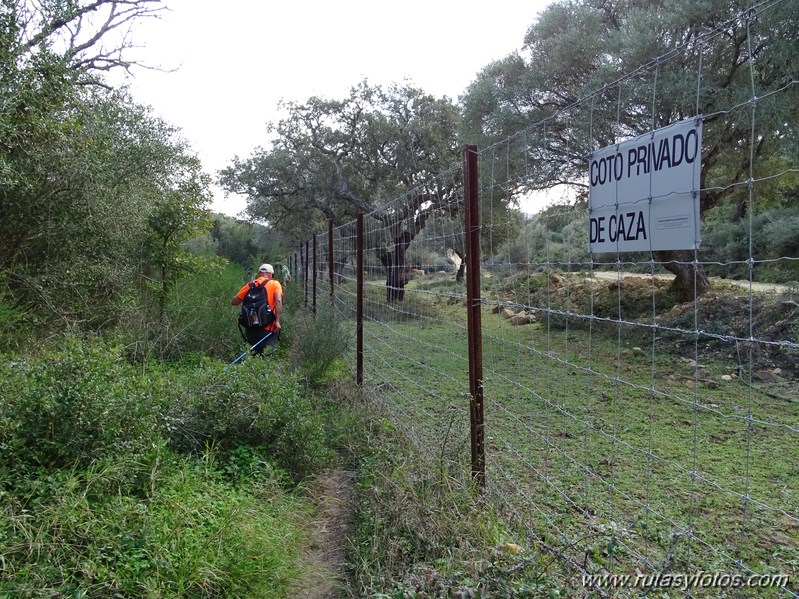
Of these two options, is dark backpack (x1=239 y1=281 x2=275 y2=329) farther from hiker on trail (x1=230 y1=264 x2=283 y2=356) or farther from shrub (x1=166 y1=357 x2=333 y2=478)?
shrub (x1=166 y1=357 x2=333 y2=478)

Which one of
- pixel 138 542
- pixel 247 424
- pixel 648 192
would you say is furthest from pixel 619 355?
pixel 138 542

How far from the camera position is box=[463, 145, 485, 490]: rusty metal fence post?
129 inches

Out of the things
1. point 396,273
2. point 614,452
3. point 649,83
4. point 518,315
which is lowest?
point 614,452

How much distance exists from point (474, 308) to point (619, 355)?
960 mm

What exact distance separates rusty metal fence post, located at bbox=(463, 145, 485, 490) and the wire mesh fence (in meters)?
0.10

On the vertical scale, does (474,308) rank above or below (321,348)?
above

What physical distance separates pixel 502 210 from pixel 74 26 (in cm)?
891

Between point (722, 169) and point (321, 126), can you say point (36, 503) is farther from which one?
point (321, 126)

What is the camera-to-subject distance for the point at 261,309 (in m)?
7.37

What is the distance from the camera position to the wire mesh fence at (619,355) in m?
2.46

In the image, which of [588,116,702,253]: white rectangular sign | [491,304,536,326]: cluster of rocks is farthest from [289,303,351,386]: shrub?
[588,116,702,253]: white rectangular sign

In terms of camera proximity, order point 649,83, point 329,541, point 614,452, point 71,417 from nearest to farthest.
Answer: point 71,417 → point 329,541 → point 614,452 → point 649,83

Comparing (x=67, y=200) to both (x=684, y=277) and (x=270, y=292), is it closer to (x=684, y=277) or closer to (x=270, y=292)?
(x=270, y=292)

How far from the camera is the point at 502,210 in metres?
5.02
